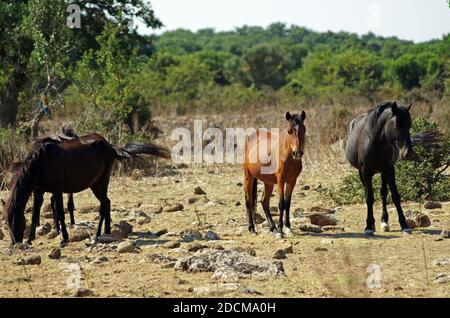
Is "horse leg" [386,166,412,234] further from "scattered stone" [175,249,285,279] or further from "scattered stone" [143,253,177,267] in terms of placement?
"scattered stone" [143,253,177,267]

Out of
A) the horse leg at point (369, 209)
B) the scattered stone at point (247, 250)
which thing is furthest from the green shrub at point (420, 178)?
the scattered stone at point (247, 250)

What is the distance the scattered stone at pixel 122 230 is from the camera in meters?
12.3

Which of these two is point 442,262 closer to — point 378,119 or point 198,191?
point 378,119

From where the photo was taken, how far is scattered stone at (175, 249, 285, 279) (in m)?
8.93

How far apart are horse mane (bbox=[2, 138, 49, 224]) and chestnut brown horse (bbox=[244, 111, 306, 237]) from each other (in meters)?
3.07

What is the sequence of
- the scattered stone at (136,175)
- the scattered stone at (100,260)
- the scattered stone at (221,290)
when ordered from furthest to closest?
the scattered stone at (136,175)
the scattered stone at (100,260)
the scattered stone at (221,290)

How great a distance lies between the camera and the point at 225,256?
9.43 m

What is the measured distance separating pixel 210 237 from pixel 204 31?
137652 mm

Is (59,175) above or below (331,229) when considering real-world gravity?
above

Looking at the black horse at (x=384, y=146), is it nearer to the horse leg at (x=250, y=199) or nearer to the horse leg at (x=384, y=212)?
the horse leg at (x=384, y=212)

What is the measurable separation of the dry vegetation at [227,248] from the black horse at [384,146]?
16.4 inches

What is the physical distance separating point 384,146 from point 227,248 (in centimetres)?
285

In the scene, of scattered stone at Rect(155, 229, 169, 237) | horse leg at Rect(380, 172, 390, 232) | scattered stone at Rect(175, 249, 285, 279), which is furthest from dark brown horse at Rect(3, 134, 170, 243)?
horse leg at Rect(380, 172, 390, 232)

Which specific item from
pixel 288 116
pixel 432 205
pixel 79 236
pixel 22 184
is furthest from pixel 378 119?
pixel 22 184
